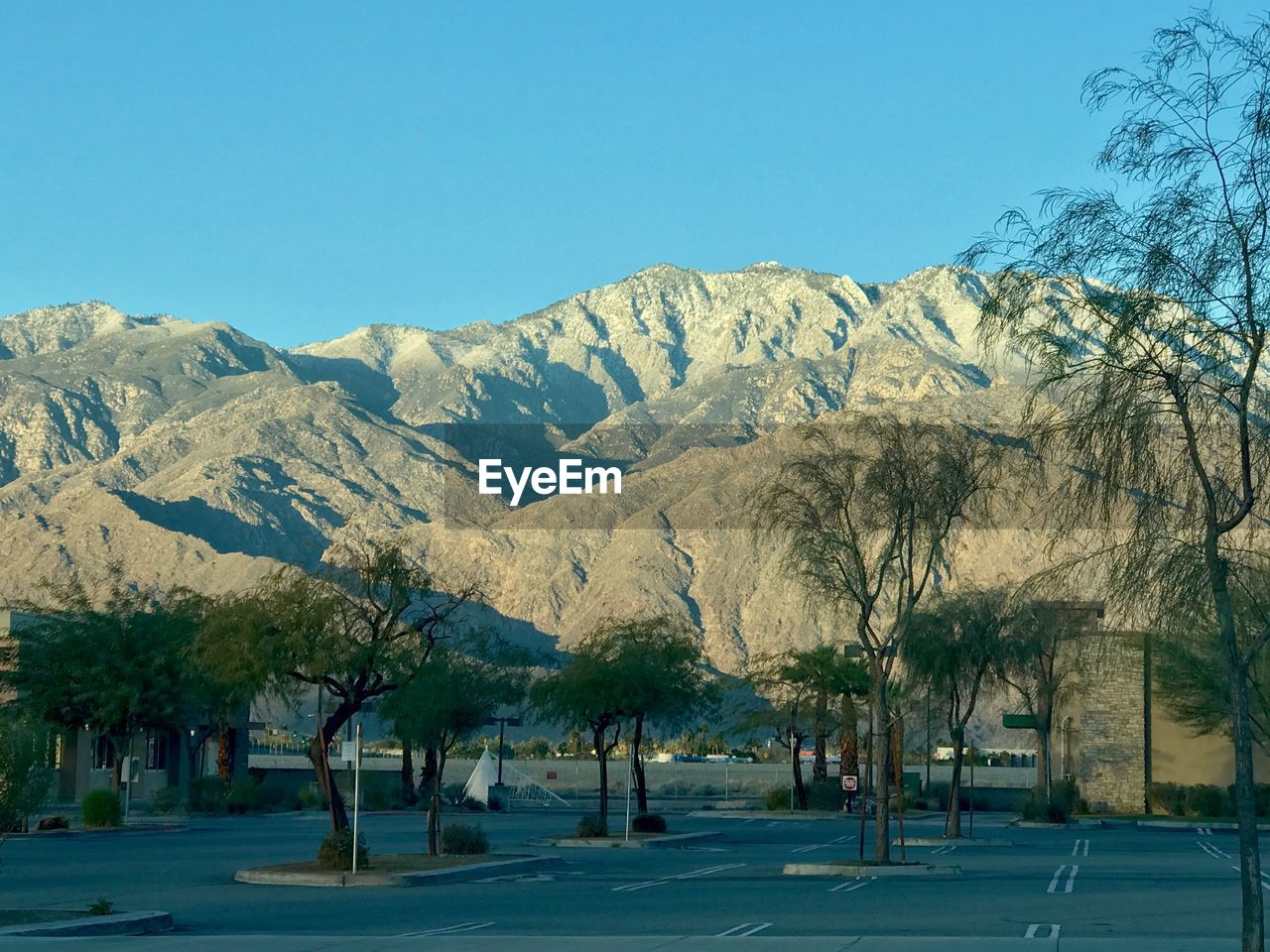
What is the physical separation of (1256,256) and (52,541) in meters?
159

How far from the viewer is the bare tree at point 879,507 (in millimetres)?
34281

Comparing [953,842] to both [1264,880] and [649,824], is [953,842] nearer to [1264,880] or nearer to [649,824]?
[649,824]

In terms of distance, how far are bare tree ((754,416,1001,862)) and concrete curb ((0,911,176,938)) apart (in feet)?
53.2

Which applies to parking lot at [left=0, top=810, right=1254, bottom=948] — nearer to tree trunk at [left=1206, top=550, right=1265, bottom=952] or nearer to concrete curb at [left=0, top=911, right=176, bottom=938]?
concrete curb at [left=0, top=911, right=176, bottom=938]

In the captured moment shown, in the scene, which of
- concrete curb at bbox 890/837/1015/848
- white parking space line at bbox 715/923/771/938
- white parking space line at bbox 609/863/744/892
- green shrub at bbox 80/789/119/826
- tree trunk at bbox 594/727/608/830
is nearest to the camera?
white parking space line at bbox 715/923/771/938

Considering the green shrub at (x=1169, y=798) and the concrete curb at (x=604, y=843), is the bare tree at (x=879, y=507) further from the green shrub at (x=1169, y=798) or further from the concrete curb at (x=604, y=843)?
the green shrub at (x=1169, y=798)

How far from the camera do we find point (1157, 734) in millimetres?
67875

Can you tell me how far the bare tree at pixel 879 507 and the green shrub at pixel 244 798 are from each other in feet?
113

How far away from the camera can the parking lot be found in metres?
22.2

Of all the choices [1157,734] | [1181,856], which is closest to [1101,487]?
[1181,856]

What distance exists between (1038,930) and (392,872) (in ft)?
42.8

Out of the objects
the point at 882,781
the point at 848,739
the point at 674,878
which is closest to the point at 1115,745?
the point at 848,739

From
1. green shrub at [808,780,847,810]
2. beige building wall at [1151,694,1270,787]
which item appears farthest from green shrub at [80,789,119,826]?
beige building wall at [1151,694,1270,787]

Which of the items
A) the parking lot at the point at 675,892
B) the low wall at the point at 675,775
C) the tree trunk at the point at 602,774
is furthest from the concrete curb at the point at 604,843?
the low wall at the point at 675,775
